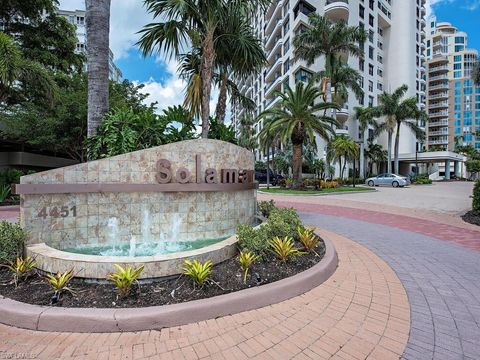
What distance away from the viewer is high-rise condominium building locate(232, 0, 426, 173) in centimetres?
4253

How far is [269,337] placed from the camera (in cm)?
305

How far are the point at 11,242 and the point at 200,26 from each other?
28.6 ft

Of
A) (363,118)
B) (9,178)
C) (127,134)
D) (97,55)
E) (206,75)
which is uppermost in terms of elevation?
(363,118)

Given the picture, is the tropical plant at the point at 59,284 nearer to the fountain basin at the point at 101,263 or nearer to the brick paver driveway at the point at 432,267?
the fountain basin at the point at 101,263

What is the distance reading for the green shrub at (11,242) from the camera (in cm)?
435

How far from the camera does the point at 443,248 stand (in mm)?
6992

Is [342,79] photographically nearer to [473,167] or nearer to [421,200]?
[421,200]

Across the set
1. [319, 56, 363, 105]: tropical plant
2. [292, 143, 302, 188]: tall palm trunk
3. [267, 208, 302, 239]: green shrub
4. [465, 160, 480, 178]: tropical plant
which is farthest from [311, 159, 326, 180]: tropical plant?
[465, 160, 480, 178]: tropical plant

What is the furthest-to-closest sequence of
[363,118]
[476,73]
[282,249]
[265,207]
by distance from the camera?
[363,118] → [476,73] → [265,207] → [282,249]

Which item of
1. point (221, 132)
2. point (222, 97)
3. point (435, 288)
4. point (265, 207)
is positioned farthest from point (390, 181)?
point (435, 288)

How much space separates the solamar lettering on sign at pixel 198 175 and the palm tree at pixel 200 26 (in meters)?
2.49

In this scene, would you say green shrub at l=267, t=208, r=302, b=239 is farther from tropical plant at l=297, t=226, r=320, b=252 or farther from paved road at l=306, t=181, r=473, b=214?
paved road at l=306, t=181, r=473, b=214

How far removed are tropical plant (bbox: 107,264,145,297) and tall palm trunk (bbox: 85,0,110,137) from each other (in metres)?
4.95

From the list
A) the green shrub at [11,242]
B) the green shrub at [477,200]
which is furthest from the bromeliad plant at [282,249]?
the green shrub at [477,200]
